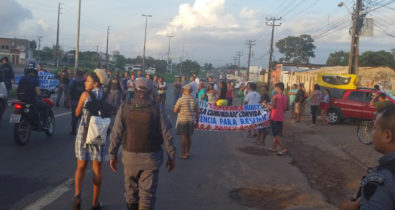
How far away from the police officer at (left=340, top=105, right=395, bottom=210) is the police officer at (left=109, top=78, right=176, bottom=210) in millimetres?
2379

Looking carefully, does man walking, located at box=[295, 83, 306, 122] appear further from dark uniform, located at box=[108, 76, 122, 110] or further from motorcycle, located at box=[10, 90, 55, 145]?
motorcycle, located at box=[10, 90, 55, 145]

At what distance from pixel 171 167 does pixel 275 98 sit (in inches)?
236

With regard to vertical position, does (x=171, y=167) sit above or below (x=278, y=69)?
below

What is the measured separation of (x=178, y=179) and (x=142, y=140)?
116 inches

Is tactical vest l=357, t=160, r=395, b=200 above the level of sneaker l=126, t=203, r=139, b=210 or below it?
above

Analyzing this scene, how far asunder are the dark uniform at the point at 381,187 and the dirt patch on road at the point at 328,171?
4378 millimetres

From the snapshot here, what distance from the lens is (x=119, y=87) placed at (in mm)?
16500

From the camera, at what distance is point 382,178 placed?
2.03 m

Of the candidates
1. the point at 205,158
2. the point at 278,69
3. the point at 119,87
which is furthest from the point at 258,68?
the point at 205,158

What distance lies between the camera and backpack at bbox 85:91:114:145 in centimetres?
495

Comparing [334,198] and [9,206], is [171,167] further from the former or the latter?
[334,198]

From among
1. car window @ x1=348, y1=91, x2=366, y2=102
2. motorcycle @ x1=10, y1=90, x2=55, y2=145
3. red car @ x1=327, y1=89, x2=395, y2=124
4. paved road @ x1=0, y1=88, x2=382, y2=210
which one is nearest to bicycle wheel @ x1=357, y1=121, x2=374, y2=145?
paved road @ x1=0, y1=88, x2=382, y2=210

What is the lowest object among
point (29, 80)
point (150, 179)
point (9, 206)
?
point (9, 206)

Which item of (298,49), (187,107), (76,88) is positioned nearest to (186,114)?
(187,107)
